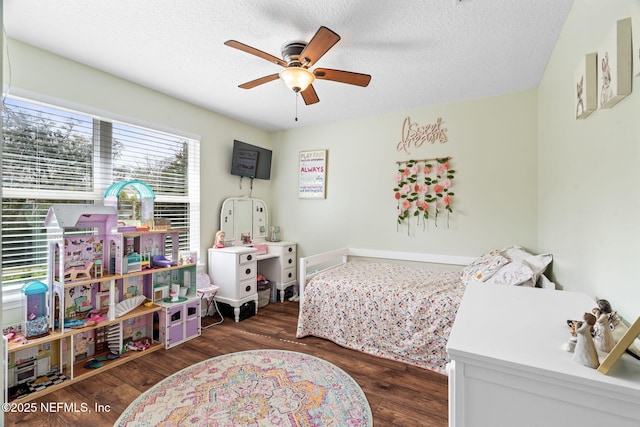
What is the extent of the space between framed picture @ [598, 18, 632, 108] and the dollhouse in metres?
2.93

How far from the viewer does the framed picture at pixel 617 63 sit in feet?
3.25

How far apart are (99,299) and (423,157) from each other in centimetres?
334

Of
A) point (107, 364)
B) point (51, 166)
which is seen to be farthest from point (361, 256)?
point (51, 166)

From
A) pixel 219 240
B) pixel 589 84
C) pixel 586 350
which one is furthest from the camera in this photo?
pixel 219 240

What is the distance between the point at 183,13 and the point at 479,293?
2.26 meters

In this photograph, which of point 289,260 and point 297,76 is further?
point 289,260

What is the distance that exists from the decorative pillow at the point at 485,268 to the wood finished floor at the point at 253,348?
2.72ft

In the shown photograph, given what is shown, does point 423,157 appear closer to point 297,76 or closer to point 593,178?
point 297,76

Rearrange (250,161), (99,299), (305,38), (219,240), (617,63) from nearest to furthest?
(617,63)
(305,38)
(99,299)
(219,240)
(250,161)

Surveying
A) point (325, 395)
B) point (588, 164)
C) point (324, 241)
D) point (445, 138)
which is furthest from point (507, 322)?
point (324, 241)

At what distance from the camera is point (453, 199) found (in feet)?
10.2

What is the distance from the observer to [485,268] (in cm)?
244

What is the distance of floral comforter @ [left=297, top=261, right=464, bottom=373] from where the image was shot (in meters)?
2.25

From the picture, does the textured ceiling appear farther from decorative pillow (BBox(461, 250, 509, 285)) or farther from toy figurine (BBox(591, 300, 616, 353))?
toy figurine (BBox(591, 300, 616, 353))
